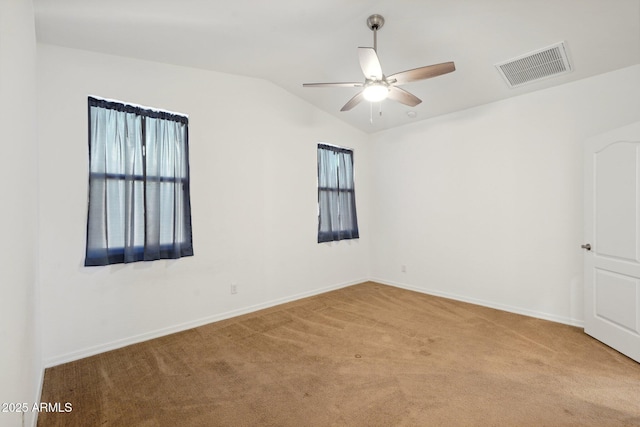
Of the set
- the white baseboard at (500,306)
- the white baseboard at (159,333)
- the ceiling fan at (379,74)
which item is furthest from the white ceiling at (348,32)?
the white baseboard at (159,333)

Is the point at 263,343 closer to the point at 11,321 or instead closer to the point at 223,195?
the point at 223,195

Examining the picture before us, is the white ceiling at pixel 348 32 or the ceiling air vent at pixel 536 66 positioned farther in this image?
the ceiling air vent at pixel 536 66

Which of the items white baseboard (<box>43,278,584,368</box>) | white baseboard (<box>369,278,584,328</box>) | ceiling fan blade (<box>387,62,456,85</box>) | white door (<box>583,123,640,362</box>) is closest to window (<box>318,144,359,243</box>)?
white baseboard (<box>43,278,584,368</box>)

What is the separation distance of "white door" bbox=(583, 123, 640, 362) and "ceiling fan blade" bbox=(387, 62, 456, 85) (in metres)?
1.81

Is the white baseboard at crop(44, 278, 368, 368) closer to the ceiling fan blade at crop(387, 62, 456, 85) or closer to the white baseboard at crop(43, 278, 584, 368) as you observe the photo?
the white baseboard at crop(43, 278, 584, 368)

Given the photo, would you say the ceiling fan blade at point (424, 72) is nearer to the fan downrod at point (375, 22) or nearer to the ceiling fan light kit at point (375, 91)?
the ceiling fan light kit at point (375, 91)

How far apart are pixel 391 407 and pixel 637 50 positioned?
3.88 meters

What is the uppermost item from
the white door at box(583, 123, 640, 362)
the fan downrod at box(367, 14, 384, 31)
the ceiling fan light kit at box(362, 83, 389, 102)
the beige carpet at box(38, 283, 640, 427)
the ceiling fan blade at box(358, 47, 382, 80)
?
the fan downrod at box(367, 14, 384, 31)

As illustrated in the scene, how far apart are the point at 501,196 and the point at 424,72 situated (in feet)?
7.57

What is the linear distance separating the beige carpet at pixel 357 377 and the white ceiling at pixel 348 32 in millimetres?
2902

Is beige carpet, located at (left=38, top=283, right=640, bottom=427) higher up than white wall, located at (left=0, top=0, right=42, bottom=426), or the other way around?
white wall, located at (left=0, top=0, right=42, bottom=426)

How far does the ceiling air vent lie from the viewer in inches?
120

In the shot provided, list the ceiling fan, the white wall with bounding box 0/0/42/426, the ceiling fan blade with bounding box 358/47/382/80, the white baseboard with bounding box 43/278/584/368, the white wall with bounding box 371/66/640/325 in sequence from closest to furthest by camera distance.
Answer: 1. the white wall with bounding box 0/0/42/426
2. the ceiling fan blade with bounding box 358/47/382/80
3. the ceiling fan
4. the white baseboard with bounding box 43/278/584/368
5. the white wall with bounding box 371/66/640/325

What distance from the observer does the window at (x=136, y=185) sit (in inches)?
117
